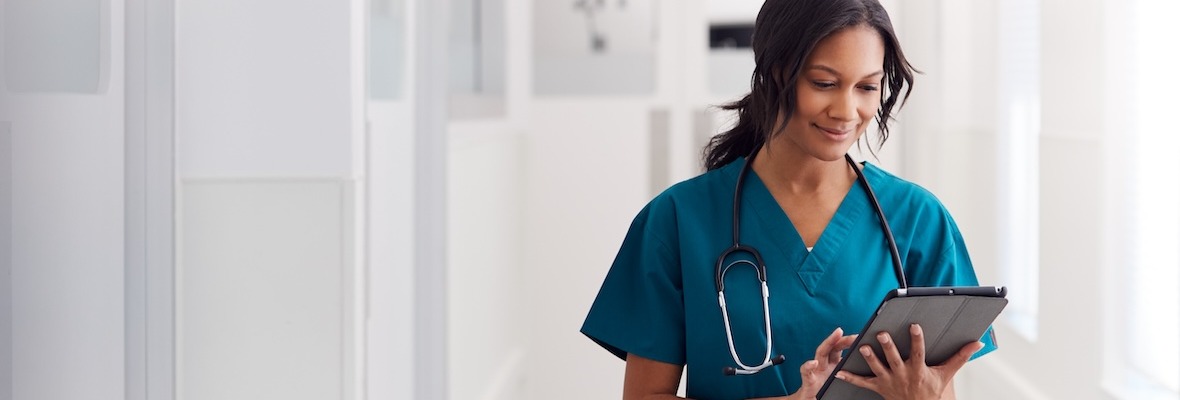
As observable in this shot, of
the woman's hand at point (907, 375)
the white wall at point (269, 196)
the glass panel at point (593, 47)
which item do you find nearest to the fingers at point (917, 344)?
the woman's hand at point (907, 375)

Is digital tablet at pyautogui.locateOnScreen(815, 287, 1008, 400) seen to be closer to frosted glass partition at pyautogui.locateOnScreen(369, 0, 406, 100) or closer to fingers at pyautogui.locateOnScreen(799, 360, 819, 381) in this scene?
fingers at pyautogui.locateOnScreen(799, 360, 819, 381)

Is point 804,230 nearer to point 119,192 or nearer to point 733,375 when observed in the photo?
point 733,375

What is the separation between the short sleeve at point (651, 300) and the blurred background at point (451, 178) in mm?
350

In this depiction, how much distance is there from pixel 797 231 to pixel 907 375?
223 mm

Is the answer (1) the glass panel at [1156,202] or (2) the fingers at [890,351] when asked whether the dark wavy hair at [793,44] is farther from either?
(1) the glass panel at [1156,202]

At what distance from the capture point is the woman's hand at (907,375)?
106cm

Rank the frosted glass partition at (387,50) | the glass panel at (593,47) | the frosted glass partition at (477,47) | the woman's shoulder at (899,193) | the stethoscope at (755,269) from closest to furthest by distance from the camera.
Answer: the stethoscope at (755,269) < the woman's shoulder at (899,193) < the frosted glass partition at (387,50) < the frosted glass partition at (477,47) < the glass panel at (593,47)

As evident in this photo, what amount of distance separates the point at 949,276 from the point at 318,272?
0.72 m

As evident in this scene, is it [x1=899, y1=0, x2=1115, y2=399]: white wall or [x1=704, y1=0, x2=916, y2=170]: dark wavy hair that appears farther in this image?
[x1=899, y1=0, x2=1115, y2=399]: white wall

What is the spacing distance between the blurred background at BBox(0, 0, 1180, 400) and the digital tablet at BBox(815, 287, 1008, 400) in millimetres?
632

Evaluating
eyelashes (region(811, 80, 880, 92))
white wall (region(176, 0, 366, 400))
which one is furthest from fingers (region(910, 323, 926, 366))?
white wall (region(176, 0, 366, 400))

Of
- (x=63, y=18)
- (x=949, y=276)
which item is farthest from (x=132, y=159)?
(x=949, y=276)

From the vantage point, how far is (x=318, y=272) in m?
1.39

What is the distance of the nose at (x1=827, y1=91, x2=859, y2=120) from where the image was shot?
1.07 meters
